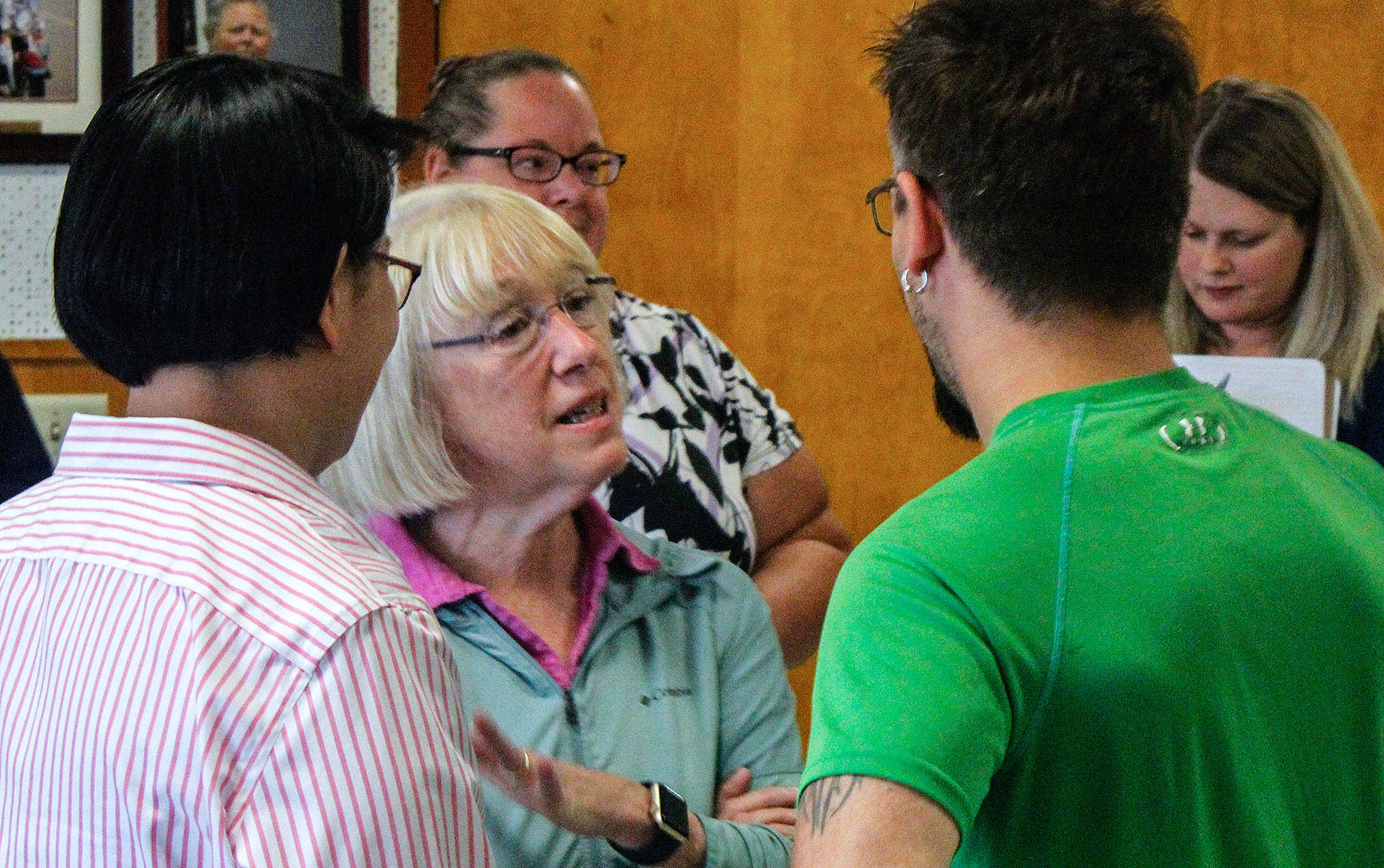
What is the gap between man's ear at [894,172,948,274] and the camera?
3.36ft

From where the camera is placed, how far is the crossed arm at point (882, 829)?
32.0 inches

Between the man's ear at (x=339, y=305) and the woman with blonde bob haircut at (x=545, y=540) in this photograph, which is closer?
the man's ear at (x=339, y=305)

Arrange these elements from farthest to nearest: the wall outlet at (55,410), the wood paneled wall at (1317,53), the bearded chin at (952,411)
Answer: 1. the wood paneled wall at (1317,53)
2. the wall outlet at (55,410)
3. the bearded chin at (952,411)

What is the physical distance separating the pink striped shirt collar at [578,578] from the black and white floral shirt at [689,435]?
1.24ft

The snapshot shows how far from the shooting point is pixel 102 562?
33.6 inches

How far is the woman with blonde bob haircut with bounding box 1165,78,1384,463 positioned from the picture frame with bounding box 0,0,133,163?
85.4 inches

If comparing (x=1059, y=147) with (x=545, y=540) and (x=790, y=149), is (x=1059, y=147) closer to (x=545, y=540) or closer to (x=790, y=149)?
(x=545, y=540)

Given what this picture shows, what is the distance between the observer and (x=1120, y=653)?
2.77 ft

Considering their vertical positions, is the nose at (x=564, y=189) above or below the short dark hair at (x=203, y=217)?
below

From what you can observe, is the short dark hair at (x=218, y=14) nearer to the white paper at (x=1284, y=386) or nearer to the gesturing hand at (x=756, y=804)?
the white paper at (x=1284, y=386)

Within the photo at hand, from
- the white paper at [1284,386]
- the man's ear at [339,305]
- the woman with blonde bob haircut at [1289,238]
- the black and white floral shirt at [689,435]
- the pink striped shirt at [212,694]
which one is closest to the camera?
the pink striped shirt at [212,694]

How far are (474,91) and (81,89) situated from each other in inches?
41.8

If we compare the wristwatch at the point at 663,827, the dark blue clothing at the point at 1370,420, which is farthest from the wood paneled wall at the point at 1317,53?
the wristwatch at the point at 663,827

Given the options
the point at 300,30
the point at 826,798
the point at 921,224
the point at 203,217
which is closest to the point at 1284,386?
the point at 921,224
